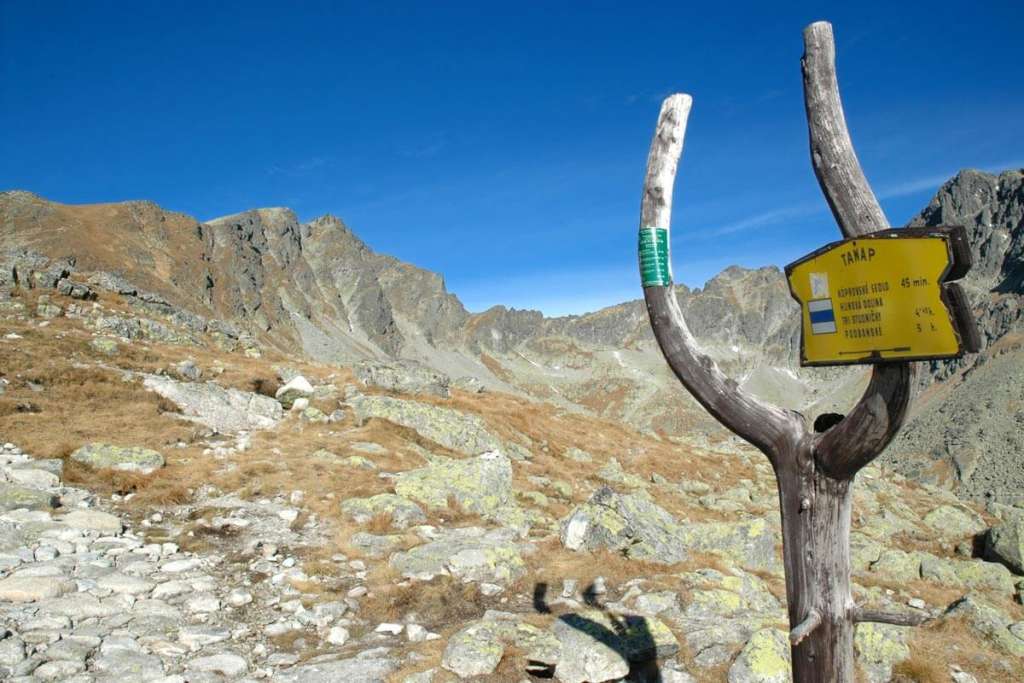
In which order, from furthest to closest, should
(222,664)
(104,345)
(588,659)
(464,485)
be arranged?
(104,345) → (464,485) → (588,659) → (222,664)

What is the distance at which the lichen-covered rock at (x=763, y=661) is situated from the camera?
26.9 feet

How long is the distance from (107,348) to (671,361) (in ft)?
100

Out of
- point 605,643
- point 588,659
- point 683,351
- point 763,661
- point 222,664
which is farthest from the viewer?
point 605,643

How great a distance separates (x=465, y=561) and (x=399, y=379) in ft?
69.2

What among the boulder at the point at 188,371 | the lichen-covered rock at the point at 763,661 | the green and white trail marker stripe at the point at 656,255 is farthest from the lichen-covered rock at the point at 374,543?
the boulder at the point at 188,371

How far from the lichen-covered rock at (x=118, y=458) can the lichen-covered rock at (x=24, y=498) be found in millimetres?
2527

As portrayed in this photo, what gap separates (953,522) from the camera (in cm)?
2902

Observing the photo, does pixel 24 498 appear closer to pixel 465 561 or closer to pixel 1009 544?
pixel 465 561

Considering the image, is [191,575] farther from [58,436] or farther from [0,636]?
[58,436]

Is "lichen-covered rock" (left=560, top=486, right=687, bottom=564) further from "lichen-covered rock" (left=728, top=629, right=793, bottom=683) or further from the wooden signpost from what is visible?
the wooden signpost

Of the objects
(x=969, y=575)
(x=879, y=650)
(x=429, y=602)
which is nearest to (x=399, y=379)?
(x=429, y=602)

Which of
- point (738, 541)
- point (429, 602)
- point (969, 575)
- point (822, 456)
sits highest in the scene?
point (822, 456)

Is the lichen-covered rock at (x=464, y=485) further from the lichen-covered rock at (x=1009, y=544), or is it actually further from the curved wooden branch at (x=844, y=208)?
the lichen-covered rock at (x=1009, y=544)

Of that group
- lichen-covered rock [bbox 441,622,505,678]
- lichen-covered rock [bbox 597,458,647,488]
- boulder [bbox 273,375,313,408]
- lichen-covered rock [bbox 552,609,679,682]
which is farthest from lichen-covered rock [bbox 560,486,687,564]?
boulder [bbox 273,375,313,408]
